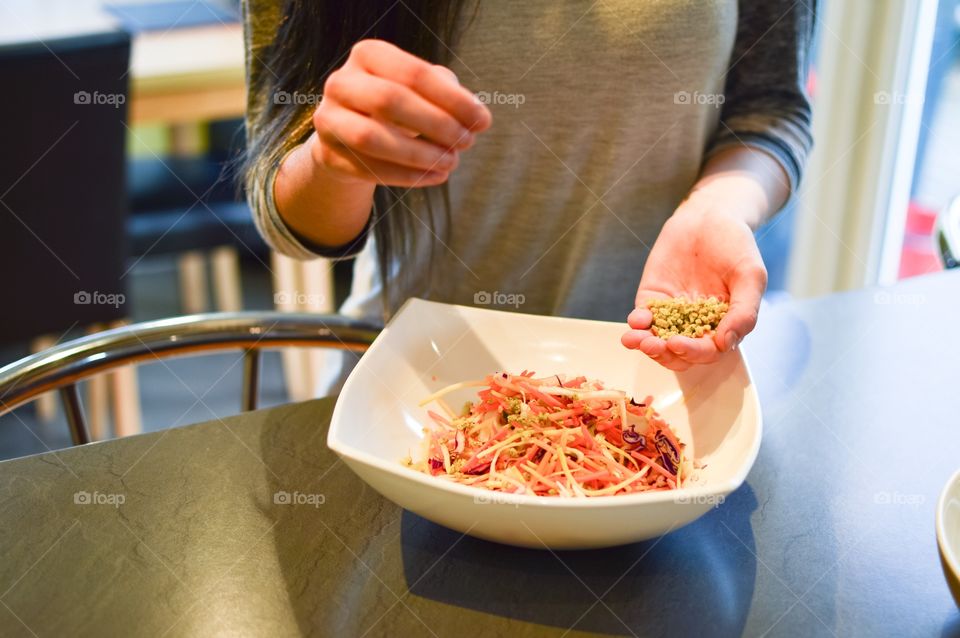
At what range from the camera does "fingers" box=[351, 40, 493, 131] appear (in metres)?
0.71

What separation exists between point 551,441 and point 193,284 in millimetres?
2341

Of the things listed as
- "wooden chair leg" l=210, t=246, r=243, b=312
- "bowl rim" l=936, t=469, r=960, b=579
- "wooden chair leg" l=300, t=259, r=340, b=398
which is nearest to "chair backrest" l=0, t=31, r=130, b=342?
"wooden chair leg" l=300, t=259, r=340, b=398

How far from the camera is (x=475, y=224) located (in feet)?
3.97

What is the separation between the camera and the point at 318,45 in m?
1.03

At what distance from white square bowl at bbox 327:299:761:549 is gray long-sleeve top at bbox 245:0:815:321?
0.23m

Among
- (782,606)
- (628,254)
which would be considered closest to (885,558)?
(782,606)

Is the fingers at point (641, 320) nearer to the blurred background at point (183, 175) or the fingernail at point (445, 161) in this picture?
the fingernail at point (445, 161)

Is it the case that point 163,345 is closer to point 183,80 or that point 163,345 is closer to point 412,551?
point 412,551

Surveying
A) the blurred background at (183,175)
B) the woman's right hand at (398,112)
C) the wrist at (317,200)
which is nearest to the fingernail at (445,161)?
the woman's right hand at (398,112)

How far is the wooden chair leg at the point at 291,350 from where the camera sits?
239 centimetres

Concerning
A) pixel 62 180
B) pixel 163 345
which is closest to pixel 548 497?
pixel 163 345

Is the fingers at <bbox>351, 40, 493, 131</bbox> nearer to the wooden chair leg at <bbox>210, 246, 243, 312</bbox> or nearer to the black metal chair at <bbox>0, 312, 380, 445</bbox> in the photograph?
the black metal chair at <bbox>0, 312, 380, 445</bbox>

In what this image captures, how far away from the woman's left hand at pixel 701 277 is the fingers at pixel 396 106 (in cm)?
28

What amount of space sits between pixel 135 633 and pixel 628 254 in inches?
30.9
